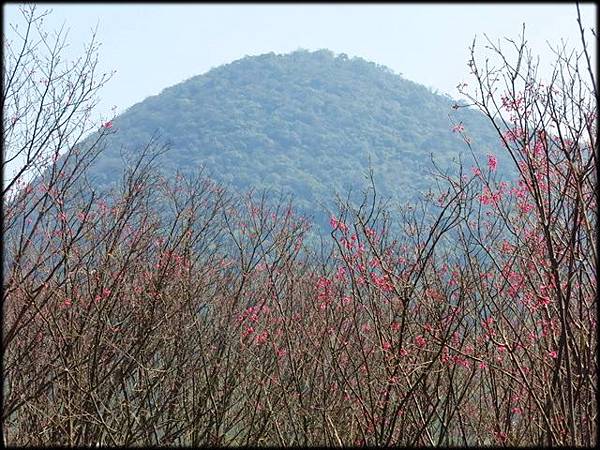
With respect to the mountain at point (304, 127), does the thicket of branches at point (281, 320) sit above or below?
below

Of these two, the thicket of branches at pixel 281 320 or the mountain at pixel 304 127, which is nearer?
the thicket of branches at pixel 281 320

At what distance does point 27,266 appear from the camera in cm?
777

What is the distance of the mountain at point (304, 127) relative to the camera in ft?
140

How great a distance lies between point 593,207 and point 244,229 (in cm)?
620

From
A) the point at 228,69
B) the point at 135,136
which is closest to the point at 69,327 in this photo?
the point at 135,136

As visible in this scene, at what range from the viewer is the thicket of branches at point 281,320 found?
4594 mm

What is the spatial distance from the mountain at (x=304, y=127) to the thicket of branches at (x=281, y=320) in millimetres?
20202

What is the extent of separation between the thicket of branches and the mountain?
795 inches

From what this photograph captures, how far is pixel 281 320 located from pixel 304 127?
173ft

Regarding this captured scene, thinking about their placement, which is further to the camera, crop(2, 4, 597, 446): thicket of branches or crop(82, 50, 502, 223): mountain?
crop(82, 50, 502, 223): mountain

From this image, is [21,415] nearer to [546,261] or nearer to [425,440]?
[425,440]

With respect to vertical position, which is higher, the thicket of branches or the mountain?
the mountain

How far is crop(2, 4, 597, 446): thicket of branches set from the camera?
4594 mm

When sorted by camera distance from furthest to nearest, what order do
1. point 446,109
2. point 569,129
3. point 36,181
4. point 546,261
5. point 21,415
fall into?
point 446,109
point 21,415
point 36,181
point 546,261
point 569,129
